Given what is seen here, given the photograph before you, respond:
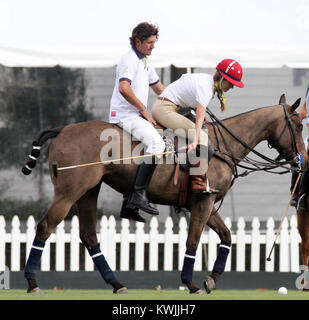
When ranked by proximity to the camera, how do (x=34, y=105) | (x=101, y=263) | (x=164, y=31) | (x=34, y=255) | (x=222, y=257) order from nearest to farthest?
(x=34, y=255) < (x=101, y=263) < (x=222, y=257) < (x=164, y=31) < (x=34, y=105)

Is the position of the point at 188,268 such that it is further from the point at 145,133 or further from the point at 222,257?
the point at 145,133

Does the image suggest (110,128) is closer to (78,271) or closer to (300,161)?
(300,161)

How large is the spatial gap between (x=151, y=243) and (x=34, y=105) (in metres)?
2.53

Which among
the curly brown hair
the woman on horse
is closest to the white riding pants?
the woman on horse

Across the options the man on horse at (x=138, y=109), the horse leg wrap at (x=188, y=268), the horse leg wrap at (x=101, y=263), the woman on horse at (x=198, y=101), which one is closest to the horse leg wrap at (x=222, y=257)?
the horse leg wrap at (x=188, y=268)

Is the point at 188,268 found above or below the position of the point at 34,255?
below

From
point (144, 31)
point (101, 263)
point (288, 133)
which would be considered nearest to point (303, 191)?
point (288, 133)

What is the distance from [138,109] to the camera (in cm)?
1072

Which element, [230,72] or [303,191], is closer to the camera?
[230,72]

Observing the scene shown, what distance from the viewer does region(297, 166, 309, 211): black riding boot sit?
11812mm

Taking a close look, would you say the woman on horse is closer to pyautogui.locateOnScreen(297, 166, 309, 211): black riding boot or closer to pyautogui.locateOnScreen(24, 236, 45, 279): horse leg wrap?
pyautogui.locateOnScreen(297, 166, 309, 211): black riding boot

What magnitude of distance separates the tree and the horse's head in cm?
390

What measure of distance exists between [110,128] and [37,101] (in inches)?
163

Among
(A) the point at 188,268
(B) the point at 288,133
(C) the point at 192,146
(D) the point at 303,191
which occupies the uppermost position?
(B) the point at 288,133
